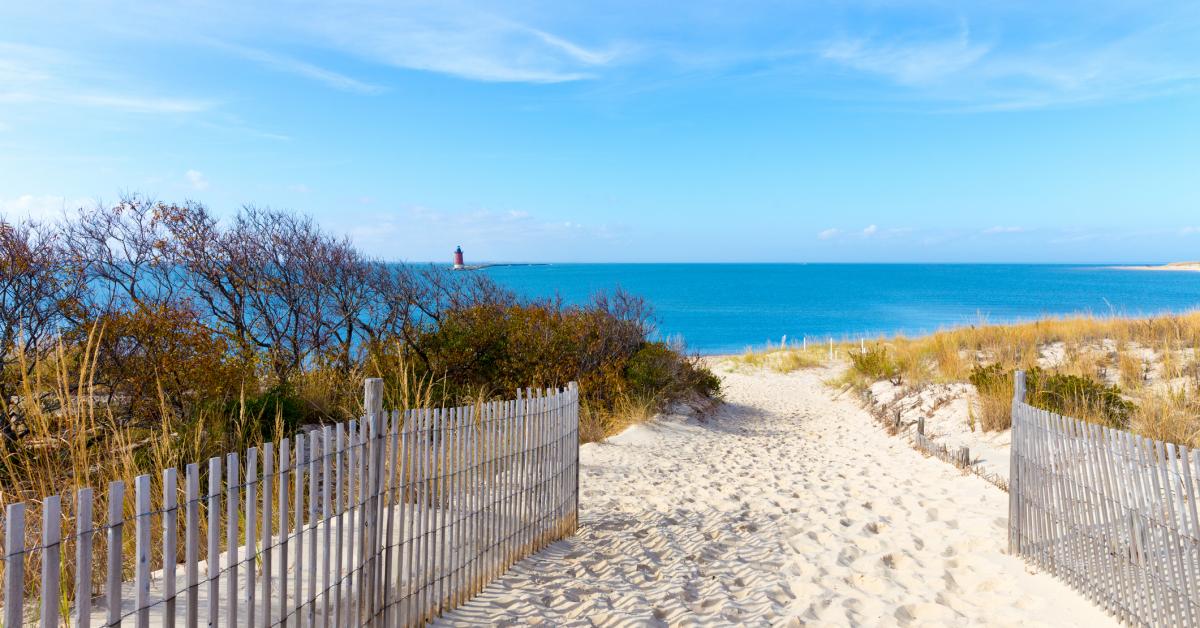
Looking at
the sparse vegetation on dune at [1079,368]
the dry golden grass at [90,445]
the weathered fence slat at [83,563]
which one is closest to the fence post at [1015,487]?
the sparse vegetation on dune at [1079,368]

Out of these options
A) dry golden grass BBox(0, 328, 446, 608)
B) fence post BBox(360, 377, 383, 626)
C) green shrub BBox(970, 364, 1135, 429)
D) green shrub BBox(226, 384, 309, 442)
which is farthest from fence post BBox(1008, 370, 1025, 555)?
green shrub BBox(226, 384, 309, 442)

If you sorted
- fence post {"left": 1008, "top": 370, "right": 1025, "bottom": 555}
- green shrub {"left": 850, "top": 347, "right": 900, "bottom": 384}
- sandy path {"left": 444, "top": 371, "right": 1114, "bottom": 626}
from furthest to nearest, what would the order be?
1. green shrub {"left": 850, "top": 347, "right": 900, "bottom": 384}
2. fence post {"left": 1008, "top": 370, "right": 1025, "bottom": 555}
3. sandy path {"left": 444, "top": 371, "right": 1114, "bottom": 626}

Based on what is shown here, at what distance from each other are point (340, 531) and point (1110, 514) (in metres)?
4.49

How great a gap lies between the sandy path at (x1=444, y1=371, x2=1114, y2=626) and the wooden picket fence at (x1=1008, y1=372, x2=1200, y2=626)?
0.23m

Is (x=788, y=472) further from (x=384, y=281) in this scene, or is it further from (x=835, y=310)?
(x=835, y=310)

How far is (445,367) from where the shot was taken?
11.4 m

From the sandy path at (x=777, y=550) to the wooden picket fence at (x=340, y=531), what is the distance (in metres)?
0.40

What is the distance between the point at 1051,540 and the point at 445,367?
838 cm

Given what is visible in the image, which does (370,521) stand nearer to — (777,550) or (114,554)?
(114,554)

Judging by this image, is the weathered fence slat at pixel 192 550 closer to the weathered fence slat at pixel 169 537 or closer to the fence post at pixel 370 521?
the weathered fence slat at pixel 169 537

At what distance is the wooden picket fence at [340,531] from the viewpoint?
2.09m

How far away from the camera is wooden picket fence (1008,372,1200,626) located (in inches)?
149

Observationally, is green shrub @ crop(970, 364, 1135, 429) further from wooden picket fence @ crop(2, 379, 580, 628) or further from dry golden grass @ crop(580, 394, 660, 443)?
wooden picket fence @ crop(2, 379, 580, 628)

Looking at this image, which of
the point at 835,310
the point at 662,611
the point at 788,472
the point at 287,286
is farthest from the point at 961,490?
the point at 835,310
